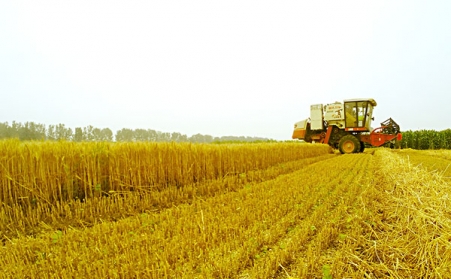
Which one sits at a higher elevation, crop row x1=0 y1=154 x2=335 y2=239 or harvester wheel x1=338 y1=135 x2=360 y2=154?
harvester wheel x1=338 y1=135 x2=360 y2=154

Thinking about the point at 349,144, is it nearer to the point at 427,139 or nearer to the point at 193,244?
the point at 193,244

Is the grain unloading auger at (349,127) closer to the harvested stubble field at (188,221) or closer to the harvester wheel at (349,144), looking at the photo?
the harvester wheel at (349,144)

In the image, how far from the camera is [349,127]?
1678cm

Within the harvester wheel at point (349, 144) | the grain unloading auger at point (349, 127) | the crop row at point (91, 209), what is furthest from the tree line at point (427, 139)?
the crop row at point (91, 209)

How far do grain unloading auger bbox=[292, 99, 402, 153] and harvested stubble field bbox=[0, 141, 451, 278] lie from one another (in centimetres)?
1135

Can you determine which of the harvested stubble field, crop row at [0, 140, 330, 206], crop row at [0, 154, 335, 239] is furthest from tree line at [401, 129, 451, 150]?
crop row at [0, 154, 335, 239]

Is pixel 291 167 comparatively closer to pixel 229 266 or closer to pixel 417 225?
pixel 417 225

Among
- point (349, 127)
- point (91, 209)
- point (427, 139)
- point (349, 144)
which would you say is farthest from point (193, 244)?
point (427, 139)

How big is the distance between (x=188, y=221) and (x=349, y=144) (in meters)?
15.7

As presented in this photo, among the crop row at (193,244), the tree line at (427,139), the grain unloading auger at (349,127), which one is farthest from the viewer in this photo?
the tree line at (427,139)

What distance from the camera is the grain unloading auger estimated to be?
16.4 m

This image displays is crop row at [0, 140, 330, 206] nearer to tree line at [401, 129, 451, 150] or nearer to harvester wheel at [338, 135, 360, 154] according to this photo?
harvester wheel at [338, 135, 360, 154]

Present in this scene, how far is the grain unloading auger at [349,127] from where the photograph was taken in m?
16.4

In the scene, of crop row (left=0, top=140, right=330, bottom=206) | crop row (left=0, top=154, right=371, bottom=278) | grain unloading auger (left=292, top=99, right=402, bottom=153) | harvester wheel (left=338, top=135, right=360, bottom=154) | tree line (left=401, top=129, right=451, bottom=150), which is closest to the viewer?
crop row (left=0, top=154, right=371, bottom=278)
